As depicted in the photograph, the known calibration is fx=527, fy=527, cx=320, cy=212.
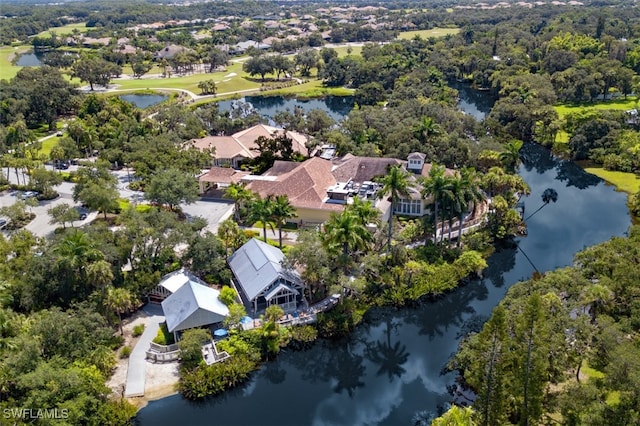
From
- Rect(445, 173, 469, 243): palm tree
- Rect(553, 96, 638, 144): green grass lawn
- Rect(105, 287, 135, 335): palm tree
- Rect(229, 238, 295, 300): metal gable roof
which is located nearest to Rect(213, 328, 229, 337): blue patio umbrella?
Rect(229, 238, 295, 300): metal gable roof

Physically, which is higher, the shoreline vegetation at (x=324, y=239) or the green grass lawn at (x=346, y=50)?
the shoreline vegetation at (x=324, y=239)

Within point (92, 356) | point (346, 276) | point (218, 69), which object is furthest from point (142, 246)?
point (218, 69)

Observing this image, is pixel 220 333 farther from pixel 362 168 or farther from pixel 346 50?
pixel 346 50

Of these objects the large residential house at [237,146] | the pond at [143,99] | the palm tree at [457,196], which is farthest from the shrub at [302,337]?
the pond at [143,99]

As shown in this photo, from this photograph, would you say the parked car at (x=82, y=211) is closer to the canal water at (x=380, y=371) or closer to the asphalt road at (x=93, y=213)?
the asphalt road at (x=93, y=213)

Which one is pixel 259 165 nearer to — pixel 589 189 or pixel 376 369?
pixel 376 369

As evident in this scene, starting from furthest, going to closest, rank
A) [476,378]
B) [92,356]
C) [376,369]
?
1. [376,369]
2. [92,356]
3. [476,378]
